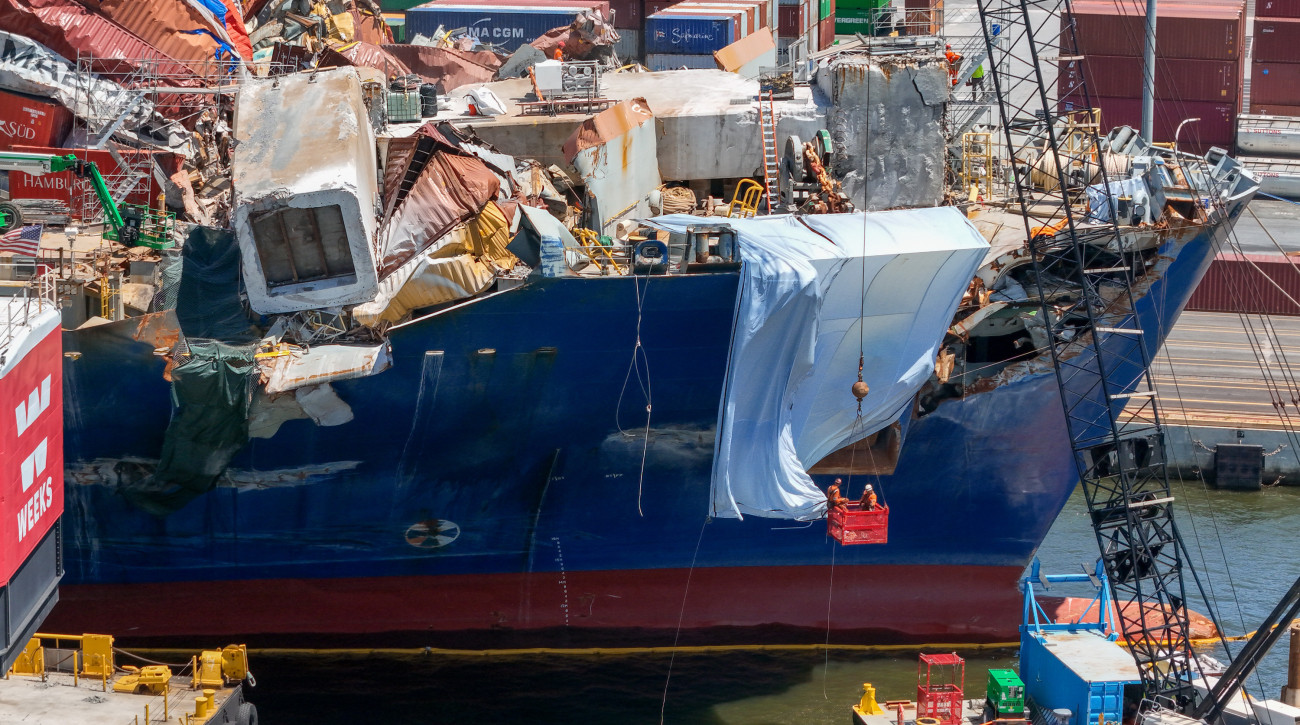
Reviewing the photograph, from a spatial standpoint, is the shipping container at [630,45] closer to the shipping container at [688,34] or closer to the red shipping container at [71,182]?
the shipping container at [688,34]

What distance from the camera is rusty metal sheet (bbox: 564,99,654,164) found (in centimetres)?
2702

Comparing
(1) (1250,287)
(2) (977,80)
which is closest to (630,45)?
(1) (1250,287)

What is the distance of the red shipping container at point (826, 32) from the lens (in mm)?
39181

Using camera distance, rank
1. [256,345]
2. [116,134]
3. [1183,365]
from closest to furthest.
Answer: [256,345] → [116,134] → [1183,365]

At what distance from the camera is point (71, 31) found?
2797 cm

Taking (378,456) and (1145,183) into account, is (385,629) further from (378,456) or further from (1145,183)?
(1145,183)

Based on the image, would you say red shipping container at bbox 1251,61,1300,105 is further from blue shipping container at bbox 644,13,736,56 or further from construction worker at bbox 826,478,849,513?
construction worker at bbox 826,478,849,513

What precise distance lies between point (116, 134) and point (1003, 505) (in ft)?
58.1

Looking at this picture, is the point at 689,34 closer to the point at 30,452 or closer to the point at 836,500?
the point at 836,500

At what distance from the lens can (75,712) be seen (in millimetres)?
20547

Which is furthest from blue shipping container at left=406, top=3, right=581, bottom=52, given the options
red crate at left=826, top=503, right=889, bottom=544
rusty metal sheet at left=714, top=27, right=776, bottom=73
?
red crate at left=826, top=503, right=889, bottom=544

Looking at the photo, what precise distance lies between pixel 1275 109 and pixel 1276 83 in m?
1.04

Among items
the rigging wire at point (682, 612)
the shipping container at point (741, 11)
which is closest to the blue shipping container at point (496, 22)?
the shipping container at point (741, 11)

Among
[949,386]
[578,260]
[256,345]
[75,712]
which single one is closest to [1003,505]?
[949,386]
